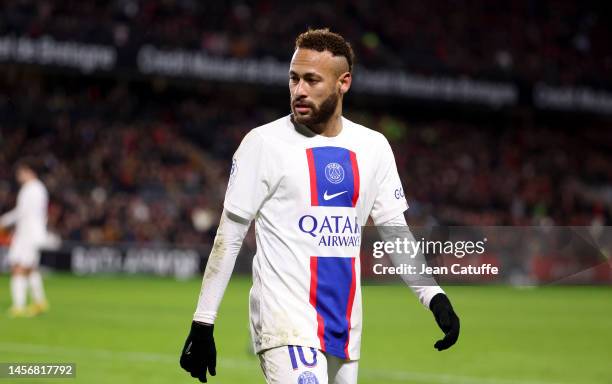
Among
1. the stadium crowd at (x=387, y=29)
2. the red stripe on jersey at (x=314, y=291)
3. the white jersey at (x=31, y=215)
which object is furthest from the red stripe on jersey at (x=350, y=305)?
the stadium crowd at (x=387, y=29)

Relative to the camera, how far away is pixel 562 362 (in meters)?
12.6

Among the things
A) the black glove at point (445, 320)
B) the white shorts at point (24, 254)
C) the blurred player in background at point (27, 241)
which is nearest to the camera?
the black glove at point (445, 320)

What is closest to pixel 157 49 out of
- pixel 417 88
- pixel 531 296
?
pixel 417 88

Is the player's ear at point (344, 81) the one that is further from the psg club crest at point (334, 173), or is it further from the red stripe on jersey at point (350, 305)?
the red stripe on jersey at point (350, 305)

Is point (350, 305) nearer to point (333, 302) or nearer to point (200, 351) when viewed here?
point (333, 302)

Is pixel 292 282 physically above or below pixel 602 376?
above

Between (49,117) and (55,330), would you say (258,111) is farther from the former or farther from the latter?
(55,330)

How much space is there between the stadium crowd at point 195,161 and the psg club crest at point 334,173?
2279 cm

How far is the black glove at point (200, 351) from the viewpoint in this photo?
436cm

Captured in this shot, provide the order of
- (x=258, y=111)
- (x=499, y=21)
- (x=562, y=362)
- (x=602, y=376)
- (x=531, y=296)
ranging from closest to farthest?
(x=602, y=376) → (x=562, y=362) → (x=531, y=296) → (x=258, y=111) → (x=499, y=21)

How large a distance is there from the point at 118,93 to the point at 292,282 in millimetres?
29931

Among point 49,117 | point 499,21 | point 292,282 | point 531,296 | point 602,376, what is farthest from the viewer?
point 499,21

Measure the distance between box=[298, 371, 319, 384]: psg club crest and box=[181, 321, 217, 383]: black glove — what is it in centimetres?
36

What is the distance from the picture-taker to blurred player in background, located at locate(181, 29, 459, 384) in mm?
4402
